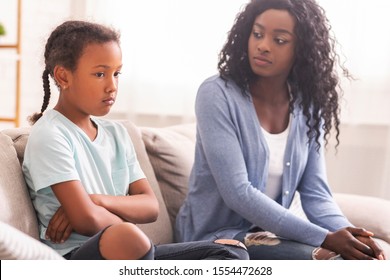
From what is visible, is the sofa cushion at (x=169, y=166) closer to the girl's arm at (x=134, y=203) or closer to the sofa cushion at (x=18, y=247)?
the girl's arm at (x=134, y=203)

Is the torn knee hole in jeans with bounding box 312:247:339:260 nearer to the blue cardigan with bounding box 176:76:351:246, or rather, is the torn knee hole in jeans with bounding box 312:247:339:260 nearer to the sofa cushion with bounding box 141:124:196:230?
the blue cardigan with bounding box 176:76:351:246

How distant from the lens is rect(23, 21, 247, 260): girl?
1.29 metres

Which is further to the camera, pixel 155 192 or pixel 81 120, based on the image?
pixel 155 192

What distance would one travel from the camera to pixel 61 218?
51.4 inches

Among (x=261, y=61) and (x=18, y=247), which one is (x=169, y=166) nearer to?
(x=261, y=61)

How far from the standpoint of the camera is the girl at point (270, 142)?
1.57m

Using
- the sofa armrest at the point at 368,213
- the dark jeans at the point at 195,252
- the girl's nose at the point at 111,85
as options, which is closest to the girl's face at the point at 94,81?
the girl's nose at the point at 111,85

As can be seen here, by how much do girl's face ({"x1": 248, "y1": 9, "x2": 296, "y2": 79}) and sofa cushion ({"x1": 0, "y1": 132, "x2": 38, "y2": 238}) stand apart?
613mm

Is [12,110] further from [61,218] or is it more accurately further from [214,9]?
[61,218]

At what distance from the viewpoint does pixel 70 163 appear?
130 cm

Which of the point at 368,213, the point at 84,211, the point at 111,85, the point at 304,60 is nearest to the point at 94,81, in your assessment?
the point at 111,85

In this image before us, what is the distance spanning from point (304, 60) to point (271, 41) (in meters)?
0.13
